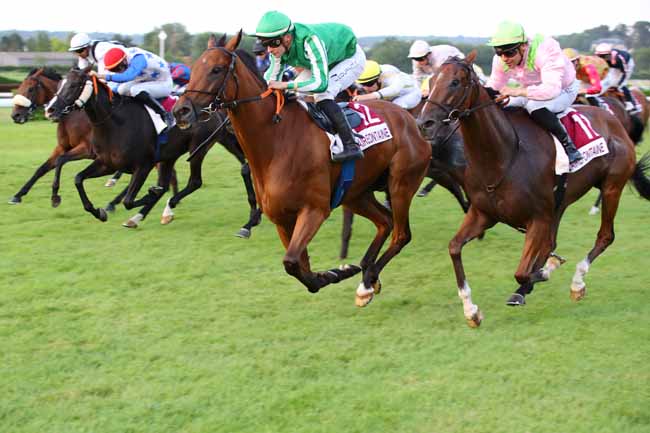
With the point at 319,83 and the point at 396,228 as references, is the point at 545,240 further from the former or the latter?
the point at 319,83

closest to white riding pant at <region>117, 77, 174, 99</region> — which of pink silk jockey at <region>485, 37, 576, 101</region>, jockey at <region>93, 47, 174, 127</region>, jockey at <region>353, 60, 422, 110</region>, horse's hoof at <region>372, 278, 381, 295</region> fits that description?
jockey at <region>93, 47, 174, 127</region>

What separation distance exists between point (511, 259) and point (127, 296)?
311 cm

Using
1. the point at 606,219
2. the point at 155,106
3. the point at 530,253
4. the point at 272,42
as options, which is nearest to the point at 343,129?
the point at 272,42

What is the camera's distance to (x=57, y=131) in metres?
8.88

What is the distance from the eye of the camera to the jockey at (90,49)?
848 centimetres

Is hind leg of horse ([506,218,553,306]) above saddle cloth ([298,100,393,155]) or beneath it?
beneath

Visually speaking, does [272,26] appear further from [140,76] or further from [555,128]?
[140,76]

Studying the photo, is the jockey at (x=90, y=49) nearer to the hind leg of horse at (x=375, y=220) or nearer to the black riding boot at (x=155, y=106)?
the black riding boot at (x=155, y=106)

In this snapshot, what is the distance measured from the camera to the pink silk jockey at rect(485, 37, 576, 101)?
510cm

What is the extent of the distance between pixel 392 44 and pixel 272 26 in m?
19.5

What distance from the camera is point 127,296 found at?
19.0ft

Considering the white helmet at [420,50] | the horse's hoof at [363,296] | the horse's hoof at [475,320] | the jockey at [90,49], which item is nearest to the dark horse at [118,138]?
the jockey at [90,49]

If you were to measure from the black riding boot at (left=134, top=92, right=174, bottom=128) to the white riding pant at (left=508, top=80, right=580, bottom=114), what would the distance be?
3990 mm

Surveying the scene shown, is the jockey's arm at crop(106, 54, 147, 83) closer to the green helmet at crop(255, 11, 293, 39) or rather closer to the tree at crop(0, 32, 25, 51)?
the green helmet at crop(255, 11, 293, 39)
